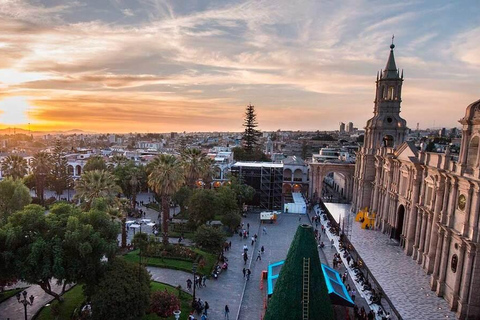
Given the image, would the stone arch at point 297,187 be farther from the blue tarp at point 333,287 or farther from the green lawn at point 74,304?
the green lawn at point 74,304

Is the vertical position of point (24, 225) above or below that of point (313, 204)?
above

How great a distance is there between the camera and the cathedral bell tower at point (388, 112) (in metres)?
37.8

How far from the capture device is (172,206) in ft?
151

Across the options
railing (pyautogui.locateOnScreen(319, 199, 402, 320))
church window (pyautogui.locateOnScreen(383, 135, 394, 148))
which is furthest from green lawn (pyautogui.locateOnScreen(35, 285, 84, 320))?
church window (pyautogui.locateOnScreen(383, 135, 394, 148))

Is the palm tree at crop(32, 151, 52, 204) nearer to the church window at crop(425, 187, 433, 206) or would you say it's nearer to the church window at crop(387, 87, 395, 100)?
the church window at crop(425, 187, 433, 206)

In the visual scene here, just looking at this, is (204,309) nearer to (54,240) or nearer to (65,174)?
(54,240)

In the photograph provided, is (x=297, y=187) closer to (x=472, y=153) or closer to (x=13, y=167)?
(x=472, y=153)

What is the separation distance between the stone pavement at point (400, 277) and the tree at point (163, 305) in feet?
40.0

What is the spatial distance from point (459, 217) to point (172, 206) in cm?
3418

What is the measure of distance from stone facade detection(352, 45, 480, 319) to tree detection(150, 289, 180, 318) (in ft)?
50.2

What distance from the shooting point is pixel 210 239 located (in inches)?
1005

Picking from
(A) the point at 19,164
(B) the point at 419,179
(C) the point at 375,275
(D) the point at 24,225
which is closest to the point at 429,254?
(C) the point at 375,275

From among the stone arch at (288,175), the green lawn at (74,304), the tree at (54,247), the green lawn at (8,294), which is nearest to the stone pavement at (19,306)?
the green lawn at (8,294)

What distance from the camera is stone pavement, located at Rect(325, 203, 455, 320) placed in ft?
62.9
